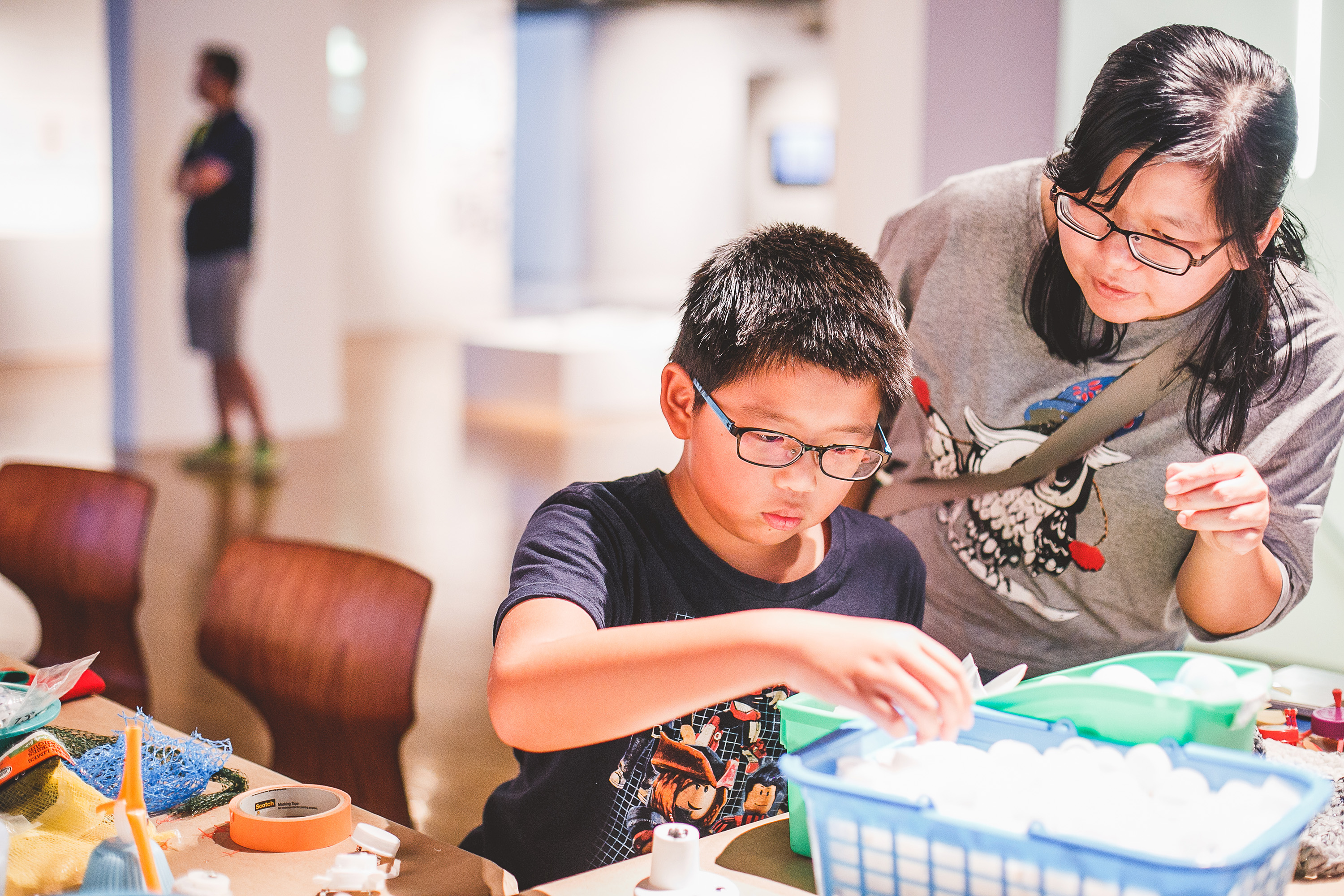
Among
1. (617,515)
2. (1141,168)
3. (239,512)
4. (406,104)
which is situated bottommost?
(239,512)

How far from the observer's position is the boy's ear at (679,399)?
1.28 m

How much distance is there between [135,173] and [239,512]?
2426 millimetres

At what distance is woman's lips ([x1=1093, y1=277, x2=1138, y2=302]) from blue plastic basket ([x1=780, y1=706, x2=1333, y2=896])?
20.7 inches

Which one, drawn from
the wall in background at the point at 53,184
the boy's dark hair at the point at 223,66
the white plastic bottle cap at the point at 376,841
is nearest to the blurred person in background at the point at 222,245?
the boy's dark hair at the point at 223,66

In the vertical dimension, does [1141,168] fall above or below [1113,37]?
below

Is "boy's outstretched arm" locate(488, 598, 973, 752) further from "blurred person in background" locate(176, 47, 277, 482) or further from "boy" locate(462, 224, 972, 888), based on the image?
"blurred person in background" locate(176, 47, 277, 482)

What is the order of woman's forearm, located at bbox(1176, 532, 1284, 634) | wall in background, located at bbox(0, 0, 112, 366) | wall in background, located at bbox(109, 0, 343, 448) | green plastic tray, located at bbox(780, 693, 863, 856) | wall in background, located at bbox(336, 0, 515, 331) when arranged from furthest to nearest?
wall in background, located at bbox(336, 0, 515, 331), wall in background, located at bbox(0, 0, 112, 366), wall in background, located at bbox(109, 0, 343, 448), woman's forearm, located at bbox(1176, 532, 1284, 634), green plastic tray, located at bbox(780, 693, 863, 856)

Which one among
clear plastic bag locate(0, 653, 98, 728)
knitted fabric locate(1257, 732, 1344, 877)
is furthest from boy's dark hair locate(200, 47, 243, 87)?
knitted fabric locate(1257, 732, 1344, 877)

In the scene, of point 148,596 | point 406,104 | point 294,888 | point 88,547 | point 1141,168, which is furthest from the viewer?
point 406,104

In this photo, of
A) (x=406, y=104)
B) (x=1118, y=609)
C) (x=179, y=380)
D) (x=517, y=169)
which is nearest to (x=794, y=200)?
(x=517, y=169)

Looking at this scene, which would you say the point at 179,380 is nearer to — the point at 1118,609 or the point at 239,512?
the point at 239,512

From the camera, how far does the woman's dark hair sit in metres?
1.25

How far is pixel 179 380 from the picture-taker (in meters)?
7.31

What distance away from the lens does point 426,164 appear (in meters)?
12.9
